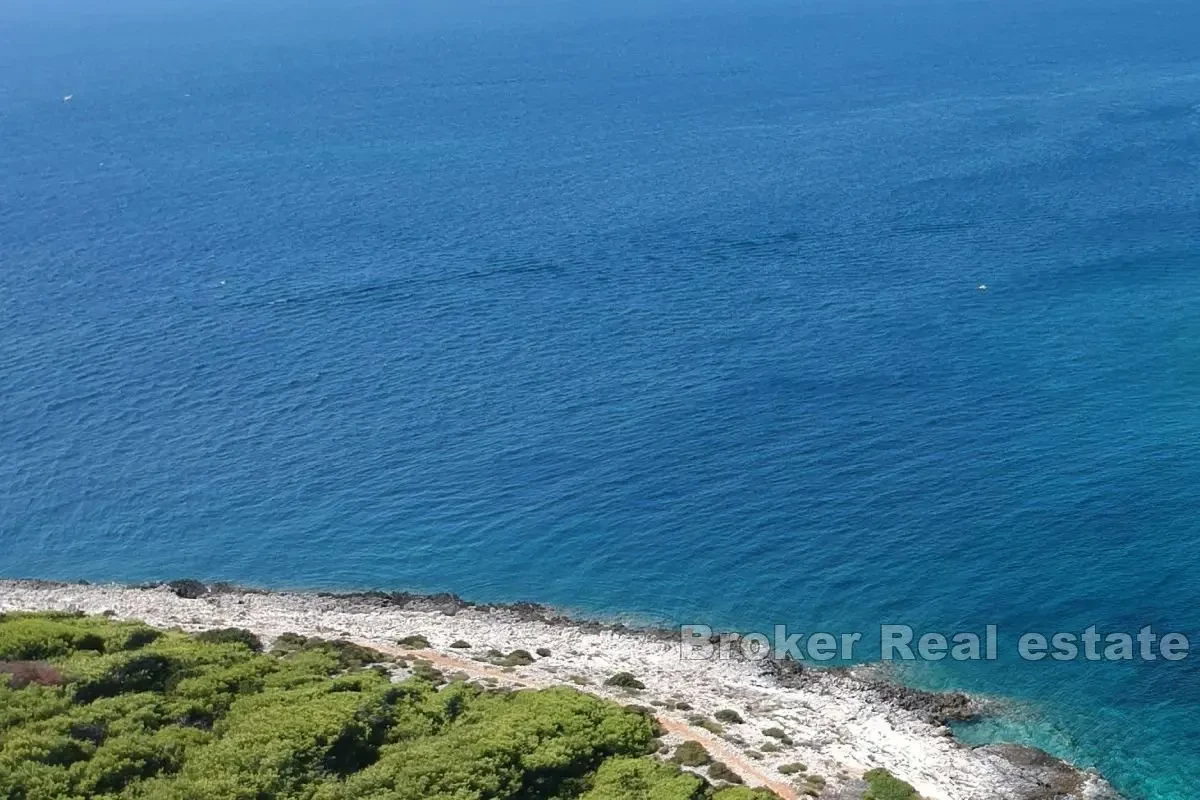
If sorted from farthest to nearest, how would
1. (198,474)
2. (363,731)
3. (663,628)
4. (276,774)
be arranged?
(198,474) < (663,628) < (363,731) < (276,774)

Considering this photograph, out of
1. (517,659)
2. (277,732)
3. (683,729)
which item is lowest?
(517,659)

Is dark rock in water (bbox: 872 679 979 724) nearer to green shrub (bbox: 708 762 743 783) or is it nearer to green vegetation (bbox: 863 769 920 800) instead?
green vegetation (bbox: 863 769 920 800)

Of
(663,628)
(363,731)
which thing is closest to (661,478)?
(663,628)

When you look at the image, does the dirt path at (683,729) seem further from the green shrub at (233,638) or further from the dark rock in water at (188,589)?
the dark rock in water at (188,589)

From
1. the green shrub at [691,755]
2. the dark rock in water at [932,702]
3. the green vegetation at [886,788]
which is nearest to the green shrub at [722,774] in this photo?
the green shrub at [691,755]

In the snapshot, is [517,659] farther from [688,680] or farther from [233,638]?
[233,638]

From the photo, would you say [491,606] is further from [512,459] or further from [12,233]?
[12,233]

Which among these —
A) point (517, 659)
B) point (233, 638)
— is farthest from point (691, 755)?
point (233, 638)
